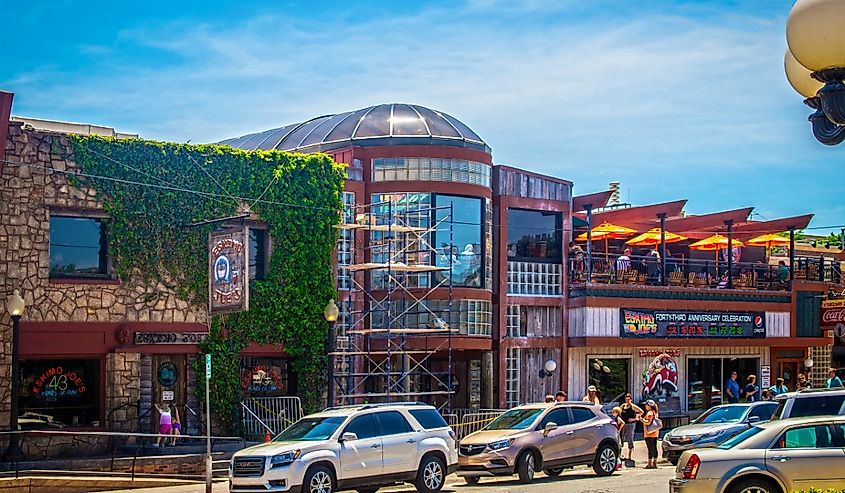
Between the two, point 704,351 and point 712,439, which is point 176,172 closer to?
point 712,439

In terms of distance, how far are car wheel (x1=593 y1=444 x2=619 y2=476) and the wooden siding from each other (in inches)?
380

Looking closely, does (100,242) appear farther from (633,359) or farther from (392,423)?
(633,359)

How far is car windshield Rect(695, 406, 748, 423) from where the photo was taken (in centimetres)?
Answer: 2595

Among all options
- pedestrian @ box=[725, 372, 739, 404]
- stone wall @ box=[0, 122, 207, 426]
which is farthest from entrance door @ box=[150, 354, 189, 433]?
pedestrian @ box=[725, 372, 739, 404]

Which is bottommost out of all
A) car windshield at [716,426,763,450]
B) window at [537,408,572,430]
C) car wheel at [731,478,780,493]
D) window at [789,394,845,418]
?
car wheel at [731,478,780,493]

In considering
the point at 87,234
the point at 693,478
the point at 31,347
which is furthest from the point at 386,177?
the point at 693,478

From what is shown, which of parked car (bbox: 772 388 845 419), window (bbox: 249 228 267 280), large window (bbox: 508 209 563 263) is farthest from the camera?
large window (bbox: 508 209 563 263)

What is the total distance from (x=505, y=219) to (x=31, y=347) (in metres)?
14.0

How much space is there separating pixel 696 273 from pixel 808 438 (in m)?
24.7

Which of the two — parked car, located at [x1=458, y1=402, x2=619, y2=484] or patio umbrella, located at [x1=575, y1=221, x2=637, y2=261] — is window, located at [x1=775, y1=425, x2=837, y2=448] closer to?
parked car, located at [x1=458, y1=402, x2=619, y2=484]

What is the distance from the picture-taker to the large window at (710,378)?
38.7m

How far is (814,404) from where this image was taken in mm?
20016

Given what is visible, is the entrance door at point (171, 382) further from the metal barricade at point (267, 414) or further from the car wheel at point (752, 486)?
the car wheel at point (752, 486)

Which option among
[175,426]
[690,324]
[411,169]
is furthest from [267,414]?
[690,324]
